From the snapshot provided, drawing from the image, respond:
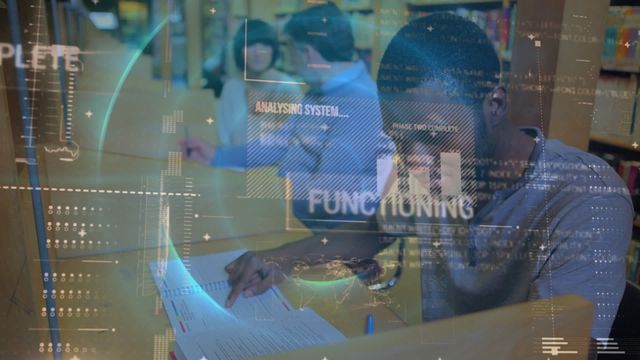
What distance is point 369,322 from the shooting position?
0.78 meters

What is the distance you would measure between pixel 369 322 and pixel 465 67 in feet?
1.27

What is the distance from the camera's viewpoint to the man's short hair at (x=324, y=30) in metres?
0.73

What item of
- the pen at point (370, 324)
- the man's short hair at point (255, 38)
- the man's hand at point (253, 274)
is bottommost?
the pen at point (370, 324)

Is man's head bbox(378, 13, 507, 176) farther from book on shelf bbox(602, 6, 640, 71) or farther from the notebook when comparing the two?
the notebook

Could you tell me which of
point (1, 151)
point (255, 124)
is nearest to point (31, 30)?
point (1, 151)

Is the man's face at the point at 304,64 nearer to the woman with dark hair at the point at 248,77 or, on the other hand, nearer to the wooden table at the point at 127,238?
the woman with dark hair at the point at 248,77

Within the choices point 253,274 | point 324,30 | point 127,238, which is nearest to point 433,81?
point 324,30

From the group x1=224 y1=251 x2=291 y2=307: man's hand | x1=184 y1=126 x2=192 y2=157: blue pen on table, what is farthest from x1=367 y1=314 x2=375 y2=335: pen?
x1=184 y1=126 x2=192 y2=157: blue pen on table

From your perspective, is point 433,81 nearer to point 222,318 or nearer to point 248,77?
point 248,77

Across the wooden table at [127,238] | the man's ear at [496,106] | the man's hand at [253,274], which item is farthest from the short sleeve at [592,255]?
the man's hand at [253,274]

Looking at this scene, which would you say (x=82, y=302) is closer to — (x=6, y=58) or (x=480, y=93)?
(x=6, y=58)

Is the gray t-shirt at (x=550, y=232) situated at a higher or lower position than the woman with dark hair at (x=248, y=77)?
lower

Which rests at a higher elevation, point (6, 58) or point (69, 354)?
point (6, 58)

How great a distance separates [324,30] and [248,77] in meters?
0.12
